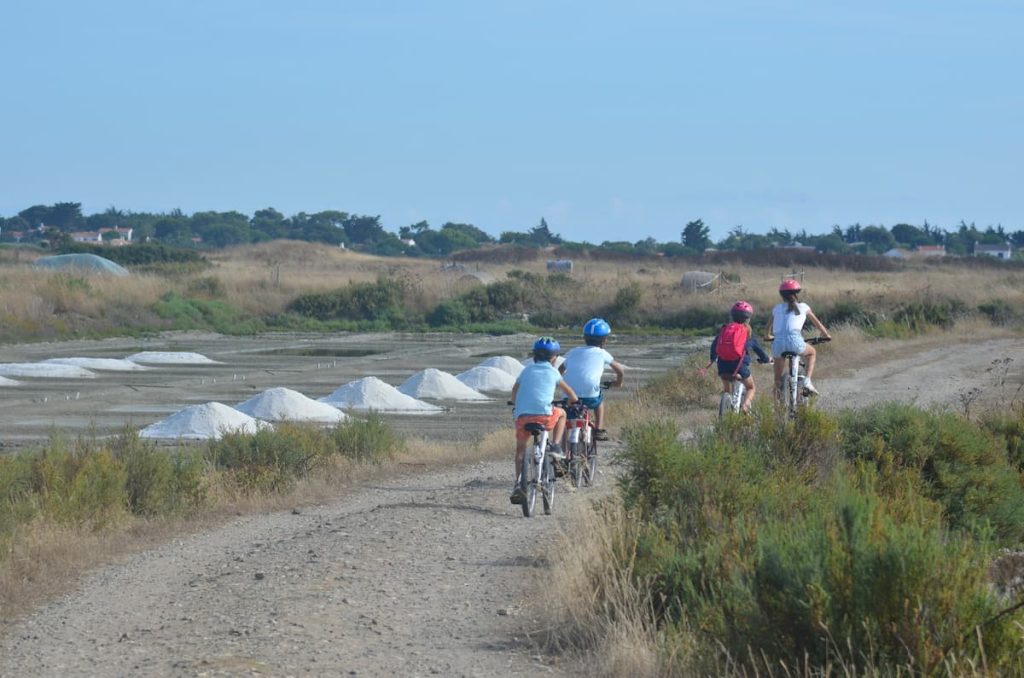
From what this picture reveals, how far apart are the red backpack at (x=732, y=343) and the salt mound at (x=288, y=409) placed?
33.3ft

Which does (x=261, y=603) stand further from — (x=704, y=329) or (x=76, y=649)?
(x=704, y=329)

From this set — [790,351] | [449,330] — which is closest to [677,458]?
[790,351]

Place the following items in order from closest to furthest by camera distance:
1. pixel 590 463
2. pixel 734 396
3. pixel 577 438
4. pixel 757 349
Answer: pixel 577 438
pixel 590 463
pixel 757 349
pixel 734 396

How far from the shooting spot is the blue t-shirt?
43.0ft

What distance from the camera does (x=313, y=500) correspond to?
15109mm

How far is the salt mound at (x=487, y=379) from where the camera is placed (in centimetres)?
3541

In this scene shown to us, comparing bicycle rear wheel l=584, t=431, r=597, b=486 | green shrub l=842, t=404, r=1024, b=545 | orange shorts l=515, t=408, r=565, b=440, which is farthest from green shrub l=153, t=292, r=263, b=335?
orange shorts l=515, t=408, r=565, b=440

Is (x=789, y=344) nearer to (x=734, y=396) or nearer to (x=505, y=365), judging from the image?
(x=734, y=396)

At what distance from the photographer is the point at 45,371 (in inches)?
1542

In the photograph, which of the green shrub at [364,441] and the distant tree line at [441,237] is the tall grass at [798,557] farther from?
the distant tree line at [441,237]

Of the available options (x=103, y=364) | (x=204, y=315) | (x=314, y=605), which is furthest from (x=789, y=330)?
(x=204, y=315)

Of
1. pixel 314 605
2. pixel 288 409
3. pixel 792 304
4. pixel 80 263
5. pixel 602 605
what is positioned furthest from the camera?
pixel 80 263

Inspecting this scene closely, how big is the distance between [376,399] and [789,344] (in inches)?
537

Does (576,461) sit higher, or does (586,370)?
(586,370)
